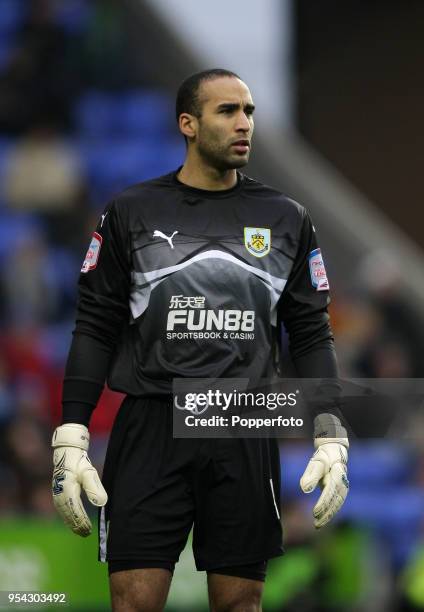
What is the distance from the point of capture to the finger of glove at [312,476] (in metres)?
4.47

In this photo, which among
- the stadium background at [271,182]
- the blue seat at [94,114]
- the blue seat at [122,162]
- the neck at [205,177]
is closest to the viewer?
the neck at [205,177]

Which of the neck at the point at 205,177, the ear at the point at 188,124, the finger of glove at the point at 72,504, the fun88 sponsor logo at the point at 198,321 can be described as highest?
the ear at the point at 188,124

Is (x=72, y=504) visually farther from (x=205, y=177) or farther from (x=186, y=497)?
(x=205, y=177)

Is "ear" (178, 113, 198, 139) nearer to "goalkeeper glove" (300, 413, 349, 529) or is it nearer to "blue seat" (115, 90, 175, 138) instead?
"goalkeeper glove" (300, 413, 349, 529)

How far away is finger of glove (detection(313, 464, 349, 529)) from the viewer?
14.7ft

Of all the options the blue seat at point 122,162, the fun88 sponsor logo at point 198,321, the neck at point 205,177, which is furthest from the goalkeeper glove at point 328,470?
the blue seat at point 122,162

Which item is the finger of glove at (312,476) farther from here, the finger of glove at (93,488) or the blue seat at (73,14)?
the blue seat at (73,14)

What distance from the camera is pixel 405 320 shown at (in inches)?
374

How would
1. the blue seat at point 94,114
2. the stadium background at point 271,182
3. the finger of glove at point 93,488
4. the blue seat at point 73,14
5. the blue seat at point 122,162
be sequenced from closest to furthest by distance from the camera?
1. the finger of glove at point 93,488
2. the stadium background at point 271,182
3. the blue seat at point 122,162
4. the blue seat at point 94,114
5. the blue seat at point 73,14

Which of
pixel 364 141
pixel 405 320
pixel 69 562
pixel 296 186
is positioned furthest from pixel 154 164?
pixel 69 562

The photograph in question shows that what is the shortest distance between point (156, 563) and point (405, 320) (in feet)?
17.3

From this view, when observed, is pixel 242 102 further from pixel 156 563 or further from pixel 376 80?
pixel 376 80

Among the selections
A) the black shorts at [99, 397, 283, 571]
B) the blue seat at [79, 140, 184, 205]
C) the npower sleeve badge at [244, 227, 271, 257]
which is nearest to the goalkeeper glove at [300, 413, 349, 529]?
the black shorts at [99, 397, 283, 571]

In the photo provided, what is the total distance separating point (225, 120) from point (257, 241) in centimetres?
41
